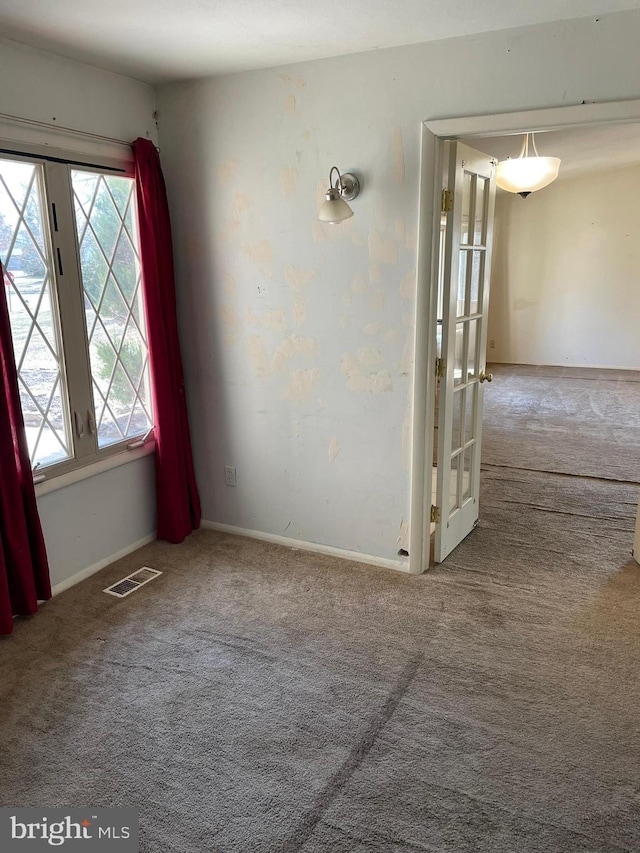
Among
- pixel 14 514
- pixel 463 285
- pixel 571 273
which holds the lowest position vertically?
pixel 14 514

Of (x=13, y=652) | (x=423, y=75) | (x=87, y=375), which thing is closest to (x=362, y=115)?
(x=423, y=75)

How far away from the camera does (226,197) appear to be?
3.10m

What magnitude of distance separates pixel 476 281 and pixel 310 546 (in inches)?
64.9

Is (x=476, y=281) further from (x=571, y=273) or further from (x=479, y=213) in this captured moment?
(x=571, y=273)

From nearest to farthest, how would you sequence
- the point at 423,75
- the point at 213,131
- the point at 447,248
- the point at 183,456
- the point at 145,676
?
1. the point at 145,676
2. the point at 423,75
3. the point at 447,248
4. the point at 213,131
5. the point at 183,456

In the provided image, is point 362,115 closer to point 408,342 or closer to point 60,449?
point 408,342

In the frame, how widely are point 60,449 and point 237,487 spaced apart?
100 cm

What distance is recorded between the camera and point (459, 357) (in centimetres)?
308

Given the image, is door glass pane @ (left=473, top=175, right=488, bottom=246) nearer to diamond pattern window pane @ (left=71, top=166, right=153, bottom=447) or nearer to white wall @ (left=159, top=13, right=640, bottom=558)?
white wall @ (left=159, top=13, right=640, bottom=558)

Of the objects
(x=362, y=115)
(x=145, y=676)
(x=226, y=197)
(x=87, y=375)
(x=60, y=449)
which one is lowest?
(x=145, y=676)

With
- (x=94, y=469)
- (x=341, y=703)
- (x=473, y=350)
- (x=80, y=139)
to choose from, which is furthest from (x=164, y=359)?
(x=341, y=703)

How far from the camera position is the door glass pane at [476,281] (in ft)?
10.2

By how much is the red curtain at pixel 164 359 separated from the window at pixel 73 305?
12cm

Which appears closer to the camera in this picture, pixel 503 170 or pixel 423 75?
pixel 423 75
